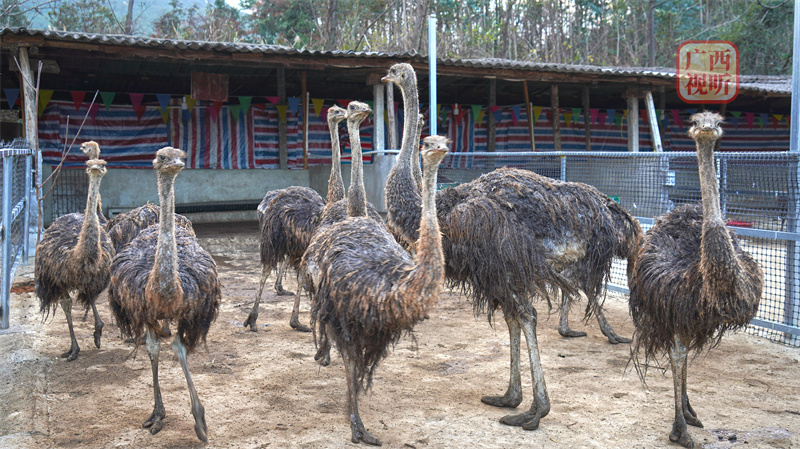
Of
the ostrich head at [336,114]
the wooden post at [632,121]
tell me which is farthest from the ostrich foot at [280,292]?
the wooden post at [632,121]

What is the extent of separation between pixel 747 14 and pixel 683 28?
17.0 feet

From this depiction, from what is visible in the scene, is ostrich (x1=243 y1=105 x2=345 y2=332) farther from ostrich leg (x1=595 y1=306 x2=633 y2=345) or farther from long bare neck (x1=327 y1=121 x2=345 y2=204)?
ostrich leg (x1=595 y1=306 x2=633 y2=345)

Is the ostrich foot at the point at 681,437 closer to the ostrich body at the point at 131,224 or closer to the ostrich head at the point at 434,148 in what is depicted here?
the ostrich head at the point at 434,148

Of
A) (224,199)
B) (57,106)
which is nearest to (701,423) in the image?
(224,199)

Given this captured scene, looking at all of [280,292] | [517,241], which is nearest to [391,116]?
[280,292]

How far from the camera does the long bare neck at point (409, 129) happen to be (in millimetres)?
4543

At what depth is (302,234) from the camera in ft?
18.2

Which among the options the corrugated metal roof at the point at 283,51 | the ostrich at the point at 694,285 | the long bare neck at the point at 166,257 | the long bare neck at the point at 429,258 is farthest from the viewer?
the corrugated metal roof at the point at 283,51

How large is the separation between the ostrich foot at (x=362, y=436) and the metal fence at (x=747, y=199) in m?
2.83

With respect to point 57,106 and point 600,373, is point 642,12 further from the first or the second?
point 600,373

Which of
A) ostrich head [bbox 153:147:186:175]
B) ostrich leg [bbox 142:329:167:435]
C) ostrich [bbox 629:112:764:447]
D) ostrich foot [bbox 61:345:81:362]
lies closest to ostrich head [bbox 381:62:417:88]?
ostrich head [bbox 153:147:186:175]

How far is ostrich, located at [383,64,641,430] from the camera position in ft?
11.9

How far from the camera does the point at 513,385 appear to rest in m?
3.83

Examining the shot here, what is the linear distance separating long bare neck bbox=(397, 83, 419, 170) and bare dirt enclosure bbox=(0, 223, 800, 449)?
143 centimetres
